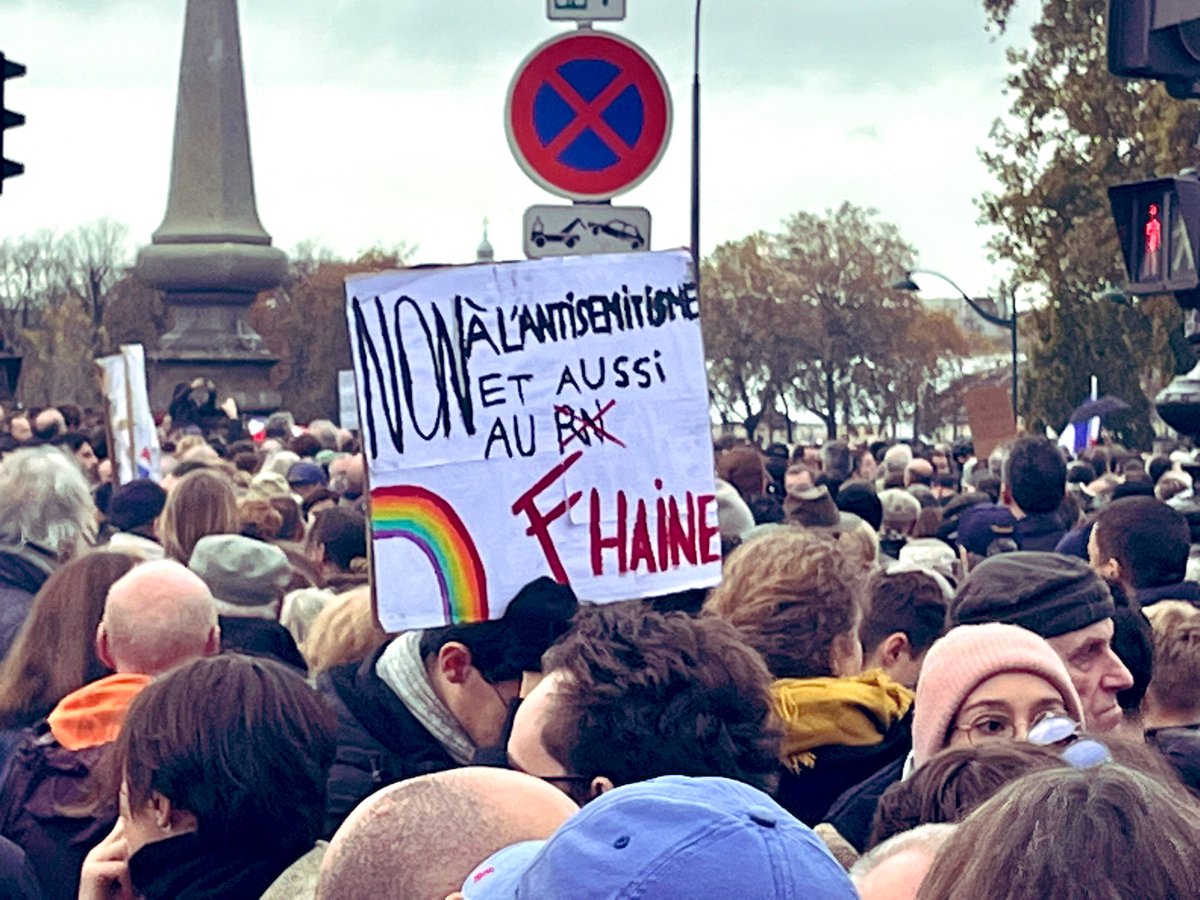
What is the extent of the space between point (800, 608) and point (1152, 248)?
14.5 ft

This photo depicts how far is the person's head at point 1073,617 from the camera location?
15.5ft

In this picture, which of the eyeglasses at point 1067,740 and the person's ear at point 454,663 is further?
the person's ear at point 454,663

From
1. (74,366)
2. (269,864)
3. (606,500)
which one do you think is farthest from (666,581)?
(74,366)

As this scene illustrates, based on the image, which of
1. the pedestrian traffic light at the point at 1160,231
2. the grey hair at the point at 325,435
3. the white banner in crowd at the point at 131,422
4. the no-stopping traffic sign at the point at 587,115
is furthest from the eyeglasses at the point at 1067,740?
the grey hair at the point at 325,435

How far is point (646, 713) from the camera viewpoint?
378 cm

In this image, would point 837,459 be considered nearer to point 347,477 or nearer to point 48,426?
point 347,477

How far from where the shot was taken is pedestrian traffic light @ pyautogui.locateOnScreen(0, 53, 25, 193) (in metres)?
7.65

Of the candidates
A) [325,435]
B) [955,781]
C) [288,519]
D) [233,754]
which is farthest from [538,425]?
[325,435]

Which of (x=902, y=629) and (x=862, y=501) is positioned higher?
(x=902, y=629)

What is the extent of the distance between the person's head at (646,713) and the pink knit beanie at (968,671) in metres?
0.28

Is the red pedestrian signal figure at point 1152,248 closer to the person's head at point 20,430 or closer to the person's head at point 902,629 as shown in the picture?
the person's head at point 902,629

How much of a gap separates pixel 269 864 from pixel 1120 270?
111 feet

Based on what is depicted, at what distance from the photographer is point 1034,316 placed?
A: 3969 cm

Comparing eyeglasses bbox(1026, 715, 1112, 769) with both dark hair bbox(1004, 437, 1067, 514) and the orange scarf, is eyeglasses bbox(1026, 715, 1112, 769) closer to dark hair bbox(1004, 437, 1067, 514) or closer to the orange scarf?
the orange scarf
